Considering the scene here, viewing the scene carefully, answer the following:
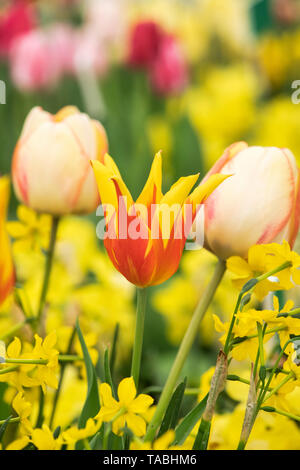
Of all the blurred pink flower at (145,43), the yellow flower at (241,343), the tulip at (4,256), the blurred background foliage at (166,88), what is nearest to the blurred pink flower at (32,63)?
the blurred background foliage at (166,88)

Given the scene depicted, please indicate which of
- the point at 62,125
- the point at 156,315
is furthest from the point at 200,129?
the point at 62,125

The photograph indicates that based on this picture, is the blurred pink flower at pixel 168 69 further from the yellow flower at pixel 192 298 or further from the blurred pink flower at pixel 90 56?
the yellow flower at pixel 192 298

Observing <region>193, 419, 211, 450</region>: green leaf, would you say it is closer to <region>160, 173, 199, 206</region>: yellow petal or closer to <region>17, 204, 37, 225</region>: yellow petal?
<region>160, 173, 199, 206</region>: yellow petal

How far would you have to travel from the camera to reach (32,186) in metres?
0.51

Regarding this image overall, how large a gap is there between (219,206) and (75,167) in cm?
13

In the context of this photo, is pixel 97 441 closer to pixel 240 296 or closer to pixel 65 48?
pixel 240 296

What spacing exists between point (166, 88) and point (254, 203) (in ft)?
6.04

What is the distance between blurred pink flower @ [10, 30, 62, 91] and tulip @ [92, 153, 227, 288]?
1808 millimetres

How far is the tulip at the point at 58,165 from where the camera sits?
0.51 meters

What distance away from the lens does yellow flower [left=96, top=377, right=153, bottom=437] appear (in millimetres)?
370

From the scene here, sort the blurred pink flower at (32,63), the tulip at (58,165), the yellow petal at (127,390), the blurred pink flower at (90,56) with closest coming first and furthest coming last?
the yellow petal at (127,390) → the tulip at (58,165) → the blurred pink flower at (32,63) → the blurred pink flower at (90,56)

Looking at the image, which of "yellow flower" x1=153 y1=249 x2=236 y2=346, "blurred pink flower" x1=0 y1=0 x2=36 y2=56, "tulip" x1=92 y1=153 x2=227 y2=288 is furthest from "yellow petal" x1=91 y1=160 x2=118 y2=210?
"blurred pink flower" x1=0 y1=0 x2=36 y2=56

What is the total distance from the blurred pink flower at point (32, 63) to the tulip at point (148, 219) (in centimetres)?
181
